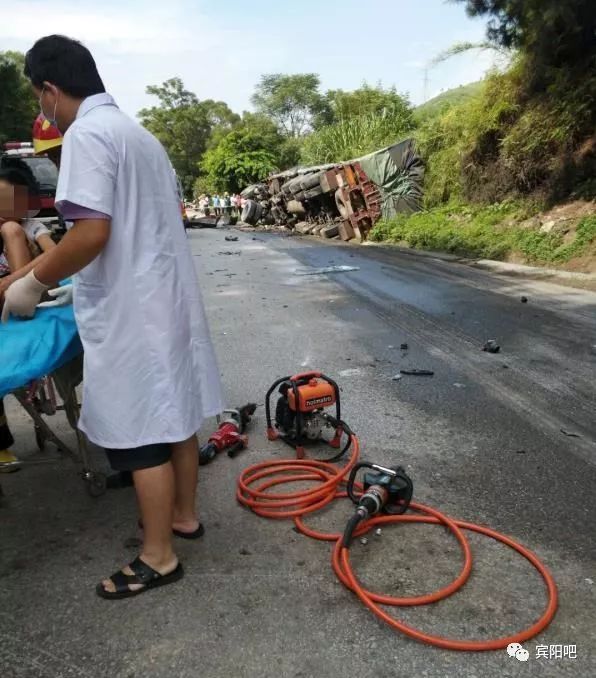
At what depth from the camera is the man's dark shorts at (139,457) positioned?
2.22 meters

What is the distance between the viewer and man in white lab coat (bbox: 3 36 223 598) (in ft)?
6.62

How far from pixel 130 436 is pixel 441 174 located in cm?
1653

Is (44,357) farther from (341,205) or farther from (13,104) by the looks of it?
(13,104)

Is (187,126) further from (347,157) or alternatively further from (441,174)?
(441,174)

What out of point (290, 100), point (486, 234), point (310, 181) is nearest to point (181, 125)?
point (290, 100)

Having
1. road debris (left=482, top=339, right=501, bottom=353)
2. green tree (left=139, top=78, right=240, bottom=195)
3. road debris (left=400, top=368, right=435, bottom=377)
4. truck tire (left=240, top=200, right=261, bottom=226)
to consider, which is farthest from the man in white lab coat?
green tree (left=139, top=78, right=240, bottom=195)

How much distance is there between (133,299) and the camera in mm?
2117

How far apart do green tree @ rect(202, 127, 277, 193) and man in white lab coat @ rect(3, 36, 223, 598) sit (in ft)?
116

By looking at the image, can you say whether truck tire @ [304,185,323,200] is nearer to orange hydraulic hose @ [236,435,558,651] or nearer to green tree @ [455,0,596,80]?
green tree @ [455,0,596,80]

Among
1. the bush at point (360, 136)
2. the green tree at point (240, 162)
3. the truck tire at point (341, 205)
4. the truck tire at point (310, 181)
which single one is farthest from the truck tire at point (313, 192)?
the green tree at point (240, 162)

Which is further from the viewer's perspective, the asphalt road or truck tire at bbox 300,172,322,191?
truck tire at bbox 300,172,322,191

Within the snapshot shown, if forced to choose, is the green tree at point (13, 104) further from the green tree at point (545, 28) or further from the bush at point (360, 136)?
the green tree at point (545, 28)

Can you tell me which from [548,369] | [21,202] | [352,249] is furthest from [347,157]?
[21,202]

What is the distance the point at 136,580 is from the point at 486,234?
481 inches
